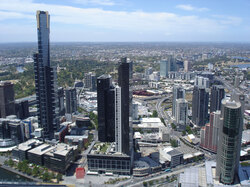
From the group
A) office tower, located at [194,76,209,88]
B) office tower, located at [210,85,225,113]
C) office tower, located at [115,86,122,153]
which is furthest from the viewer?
office tower, located at [194,76,209,88]

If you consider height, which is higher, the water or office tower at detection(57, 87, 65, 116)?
office tower at detection(57, 87, 65, 116)

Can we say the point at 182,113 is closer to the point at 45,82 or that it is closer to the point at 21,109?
the point at 45,82

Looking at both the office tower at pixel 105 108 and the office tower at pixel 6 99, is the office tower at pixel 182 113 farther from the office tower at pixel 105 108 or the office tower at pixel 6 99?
the office tower at pixel 6 99

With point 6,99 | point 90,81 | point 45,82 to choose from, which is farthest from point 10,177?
point 90,81

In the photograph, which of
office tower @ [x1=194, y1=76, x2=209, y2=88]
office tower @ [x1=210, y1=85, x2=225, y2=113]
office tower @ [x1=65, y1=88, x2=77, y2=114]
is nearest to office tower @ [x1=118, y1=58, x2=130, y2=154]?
office tower @ [x1=65, y1=88, x2=77, y2=114]

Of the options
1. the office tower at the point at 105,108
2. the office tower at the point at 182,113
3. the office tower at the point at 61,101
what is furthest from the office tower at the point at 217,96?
the office tower at the point at 61,101

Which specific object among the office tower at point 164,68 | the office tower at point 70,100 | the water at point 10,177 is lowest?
the water at point 10,177

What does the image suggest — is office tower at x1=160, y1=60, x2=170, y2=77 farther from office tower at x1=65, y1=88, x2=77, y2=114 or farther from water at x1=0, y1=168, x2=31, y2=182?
water at x1=0, y1=168, x2=31, y2=182
